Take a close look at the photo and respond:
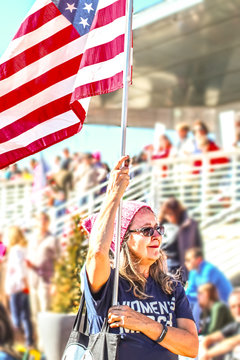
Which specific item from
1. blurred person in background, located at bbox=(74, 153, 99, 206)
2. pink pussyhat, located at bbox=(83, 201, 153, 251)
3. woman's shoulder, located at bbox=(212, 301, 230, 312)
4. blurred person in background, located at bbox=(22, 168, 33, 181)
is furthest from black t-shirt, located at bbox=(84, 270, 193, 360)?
blurred person in background, located at bbox=(22, 168, 33, 181)

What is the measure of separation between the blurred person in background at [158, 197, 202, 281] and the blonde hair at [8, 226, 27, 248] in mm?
2215

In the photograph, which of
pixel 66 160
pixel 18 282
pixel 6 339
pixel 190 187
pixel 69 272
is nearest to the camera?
pixel 69 272

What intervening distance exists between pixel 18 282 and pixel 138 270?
239 inches

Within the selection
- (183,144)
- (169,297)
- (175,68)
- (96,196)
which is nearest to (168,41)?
(175,68)

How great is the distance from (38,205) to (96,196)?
255cm

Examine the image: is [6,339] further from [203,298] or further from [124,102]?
[124,102]

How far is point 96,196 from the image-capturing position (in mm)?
8719

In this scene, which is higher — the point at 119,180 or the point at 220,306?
the point at 119,180

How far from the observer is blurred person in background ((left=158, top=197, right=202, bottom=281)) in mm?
7566

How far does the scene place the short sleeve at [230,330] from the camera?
243 inches

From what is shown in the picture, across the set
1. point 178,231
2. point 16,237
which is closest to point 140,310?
point 178,231

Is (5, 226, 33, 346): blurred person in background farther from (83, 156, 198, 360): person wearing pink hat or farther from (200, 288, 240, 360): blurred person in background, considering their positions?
(83, 156, 198, 360): person wearing pink hat

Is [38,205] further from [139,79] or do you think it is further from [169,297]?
[169,297]

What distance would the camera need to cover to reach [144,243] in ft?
10.2
